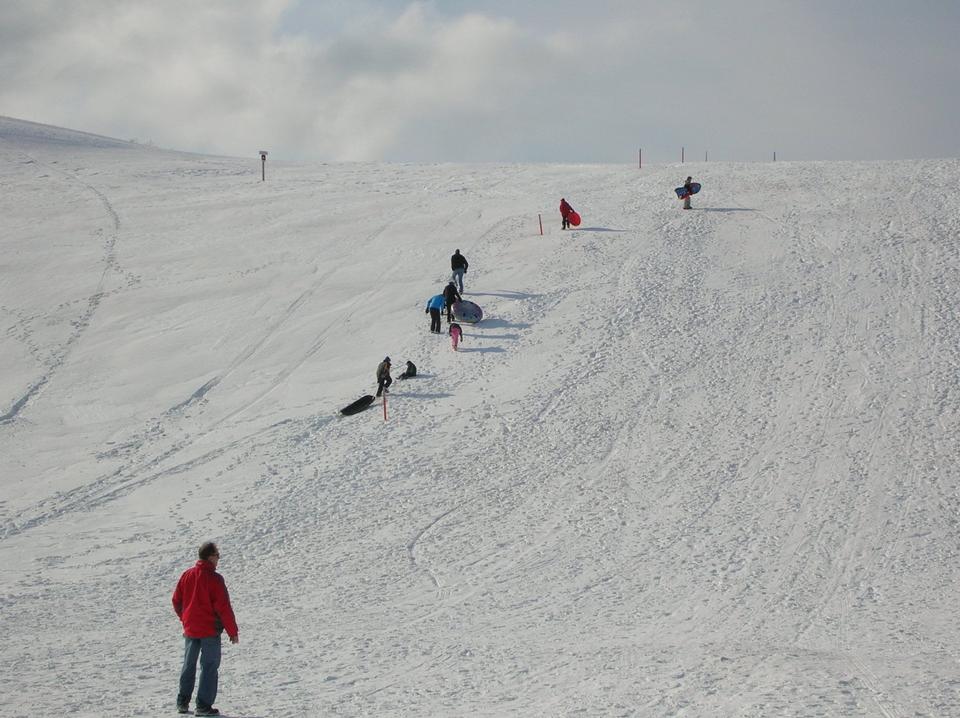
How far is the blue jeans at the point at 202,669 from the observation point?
858 centimetres

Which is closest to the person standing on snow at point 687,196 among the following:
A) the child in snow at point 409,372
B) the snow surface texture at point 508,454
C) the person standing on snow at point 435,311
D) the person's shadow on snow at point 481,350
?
the snow surface texture at point 508,454

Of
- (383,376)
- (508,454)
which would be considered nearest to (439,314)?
(383,376)

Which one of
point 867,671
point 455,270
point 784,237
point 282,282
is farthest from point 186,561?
point 784,237

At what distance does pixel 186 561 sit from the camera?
15.1m

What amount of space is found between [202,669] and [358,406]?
1222 centimetres

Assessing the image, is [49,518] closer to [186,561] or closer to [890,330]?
[186,561]

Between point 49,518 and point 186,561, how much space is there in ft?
10.8

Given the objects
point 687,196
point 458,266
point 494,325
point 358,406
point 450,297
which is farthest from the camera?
point 687,196

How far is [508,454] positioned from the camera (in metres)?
18.6

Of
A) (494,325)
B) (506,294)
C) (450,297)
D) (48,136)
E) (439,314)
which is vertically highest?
(48,136)

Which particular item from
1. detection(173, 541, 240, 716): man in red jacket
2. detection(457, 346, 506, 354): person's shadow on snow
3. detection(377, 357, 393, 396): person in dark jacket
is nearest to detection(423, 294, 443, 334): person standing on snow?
detection(457, 346, 506, 354): person's shadow on snow

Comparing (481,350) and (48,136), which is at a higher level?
(48,136)

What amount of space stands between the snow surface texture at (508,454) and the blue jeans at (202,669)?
58 centimetres

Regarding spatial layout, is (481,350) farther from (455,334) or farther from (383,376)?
(383,376)
